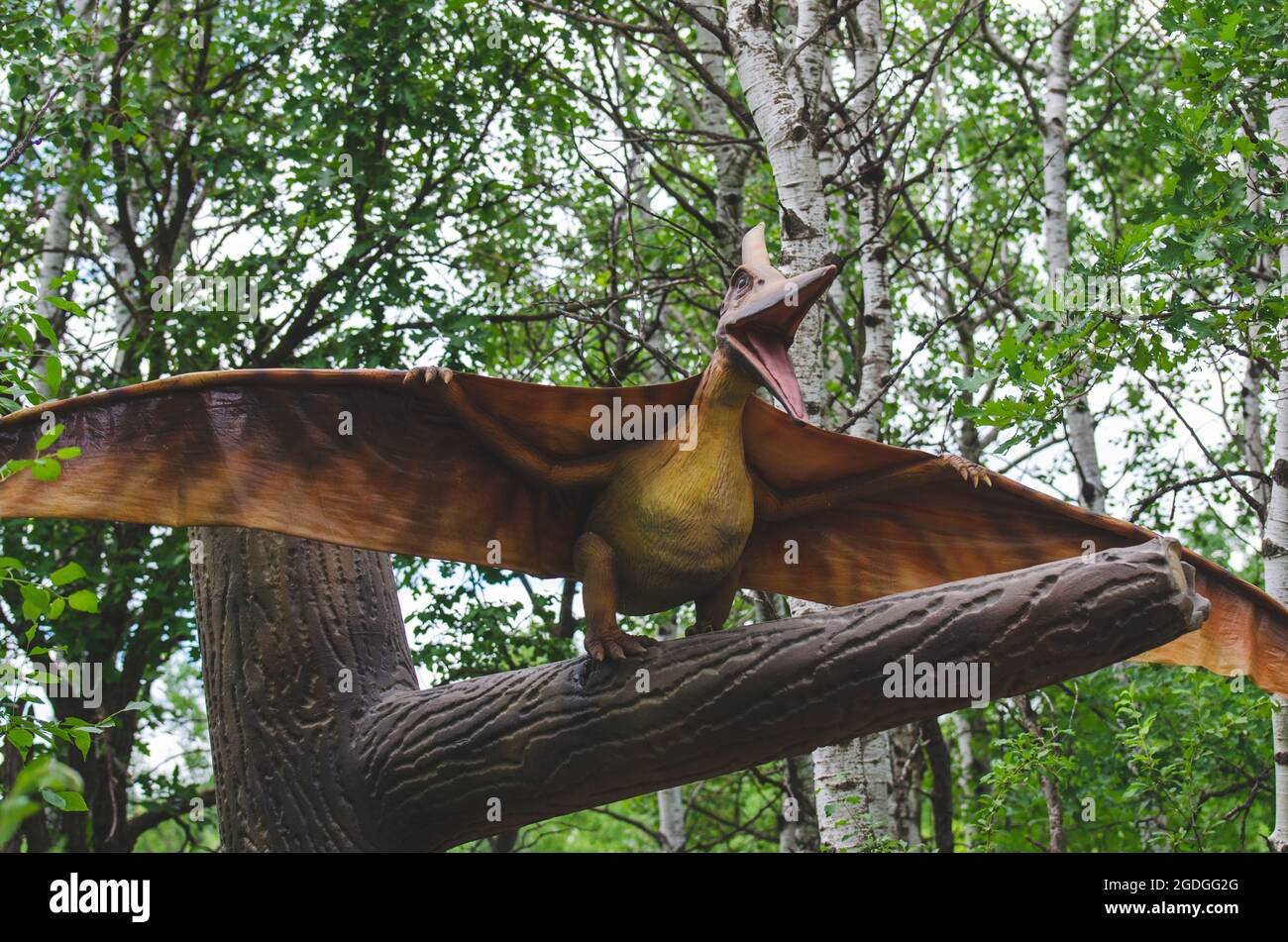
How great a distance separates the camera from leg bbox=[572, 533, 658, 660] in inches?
123

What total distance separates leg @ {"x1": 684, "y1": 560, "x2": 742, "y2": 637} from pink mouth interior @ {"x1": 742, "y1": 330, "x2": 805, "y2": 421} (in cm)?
64

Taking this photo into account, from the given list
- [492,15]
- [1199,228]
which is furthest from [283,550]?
[492,15]

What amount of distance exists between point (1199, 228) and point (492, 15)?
593 cm

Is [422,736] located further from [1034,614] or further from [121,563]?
[121,563]

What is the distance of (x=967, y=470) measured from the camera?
356 centimetres

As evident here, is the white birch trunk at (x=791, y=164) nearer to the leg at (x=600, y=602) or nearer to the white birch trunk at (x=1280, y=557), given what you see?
the white birch trunk at (x=1280, y=557)

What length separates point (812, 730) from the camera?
3.00 meters

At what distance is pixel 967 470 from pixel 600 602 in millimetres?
1111

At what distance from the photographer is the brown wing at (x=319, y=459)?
125 inches

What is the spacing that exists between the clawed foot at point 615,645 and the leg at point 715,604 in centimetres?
31
